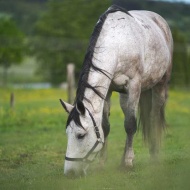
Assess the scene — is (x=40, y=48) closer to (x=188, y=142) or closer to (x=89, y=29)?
(x=89, y=29)

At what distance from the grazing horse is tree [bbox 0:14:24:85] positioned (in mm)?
38440

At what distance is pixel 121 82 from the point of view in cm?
912

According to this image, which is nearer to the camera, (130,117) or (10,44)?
(130,117)

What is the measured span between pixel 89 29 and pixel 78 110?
5135 cm

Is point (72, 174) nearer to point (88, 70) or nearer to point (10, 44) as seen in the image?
point (88, 70)

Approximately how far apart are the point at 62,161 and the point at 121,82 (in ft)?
6.64

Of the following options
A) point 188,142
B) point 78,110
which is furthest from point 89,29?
point 78,110

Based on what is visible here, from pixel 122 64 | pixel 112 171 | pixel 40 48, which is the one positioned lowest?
pixel 40 48

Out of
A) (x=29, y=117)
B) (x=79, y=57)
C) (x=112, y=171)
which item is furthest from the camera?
(x=79, y=57)

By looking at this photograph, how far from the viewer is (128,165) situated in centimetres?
909

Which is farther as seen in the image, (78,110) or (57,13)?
(57,13)

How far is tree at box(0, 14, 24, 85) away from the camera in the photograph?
48.8 meters

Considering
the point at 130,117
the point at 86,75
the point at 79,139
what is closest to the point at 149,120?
the point at 130,117

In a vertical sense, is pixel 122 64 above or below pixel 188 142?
above
